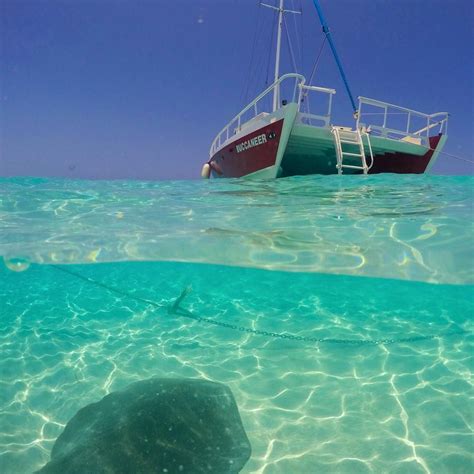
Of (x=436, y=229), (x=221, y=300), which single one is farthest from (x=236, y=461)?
(x=221, y=300)

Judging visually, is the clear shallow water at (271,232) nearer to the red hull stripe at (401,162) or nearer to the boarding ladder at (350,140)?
the boarding ladder at (350,140)

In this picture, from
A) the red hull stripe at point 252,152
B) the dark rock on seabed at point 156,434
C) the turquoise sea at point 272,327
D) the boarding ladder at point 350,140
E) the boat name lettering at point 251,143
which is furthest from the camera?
the boat name lettering at point 251,143

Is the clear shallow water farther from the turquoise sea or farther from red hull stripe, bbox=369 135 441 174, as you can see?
red hull stripe, bbox=369 135 441 174

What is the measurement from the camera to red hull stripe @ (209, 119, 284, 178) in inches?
608

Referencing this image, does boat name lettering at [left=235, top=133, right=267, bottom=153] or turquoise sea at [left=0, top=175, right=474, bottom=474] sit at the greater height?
boat name lettering at [left=235, top=133, right=267, bottom=153]

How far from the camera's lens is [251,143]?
677 inches

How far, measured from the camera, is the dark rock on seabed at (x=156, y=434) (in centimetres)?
382

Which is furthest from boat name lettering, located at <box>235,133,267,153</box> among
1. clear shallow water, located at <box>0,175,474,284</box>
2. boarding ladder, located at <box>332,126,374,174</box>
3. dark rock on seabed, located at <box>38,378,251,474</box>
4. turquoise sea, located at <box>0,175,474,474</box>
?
dark rock on seabed, located at <box>38,378,251,474</box>

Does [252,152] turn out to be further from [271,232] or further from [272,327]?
[272,327]

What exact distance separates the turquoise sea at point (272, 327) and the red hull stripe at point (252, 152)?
2.91 m

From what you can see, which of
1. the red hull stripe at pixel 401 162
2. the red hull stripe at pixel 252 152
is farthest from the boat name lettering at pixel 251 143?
the red hull stripe at pixel 401 162

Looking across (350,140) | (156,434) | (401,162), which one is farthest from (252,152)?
(156,434)

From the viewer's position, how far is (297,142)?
53.6 ft

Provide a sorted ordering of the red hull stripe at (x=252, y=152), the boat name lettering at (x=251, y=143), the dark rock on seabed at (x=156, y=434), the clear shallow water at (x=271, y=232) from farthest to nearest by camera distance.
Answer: the boat name lettering at (x=251, y=143), the red hull stripe at (x=252, y=152), the clear shallow water at (x=271, y=232), the dark rock on seabed at (x=156, y=434)
